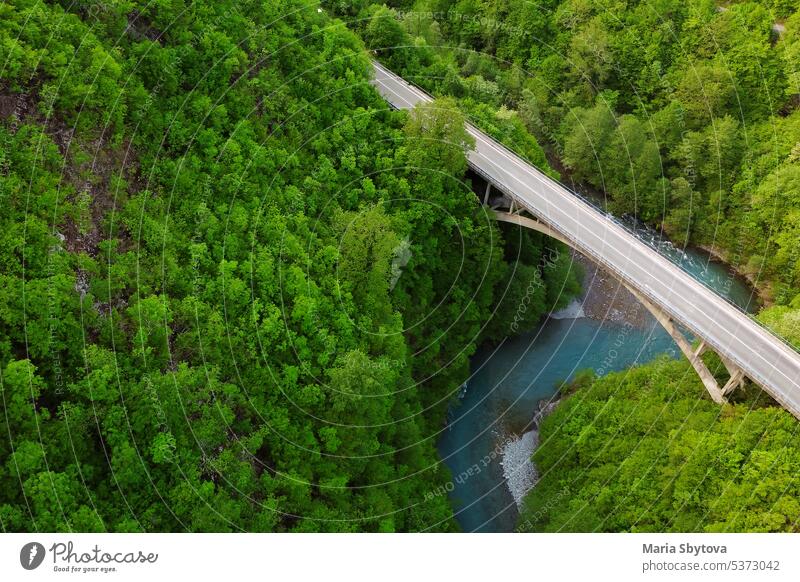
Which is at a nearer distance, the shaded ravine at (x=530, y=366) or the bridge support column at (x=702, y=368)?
the bridge support column at (x=702, y=368)

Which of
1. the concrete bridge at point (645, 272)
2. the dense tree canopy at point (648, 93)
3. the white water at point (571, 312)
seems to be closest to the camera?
the concrete bridge at point (645, 272)

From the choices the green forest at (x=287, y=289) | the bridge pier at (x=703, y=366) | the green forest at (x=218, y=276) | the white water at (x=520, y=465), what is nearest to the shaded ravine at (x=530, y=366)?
the white water at (x=520, y=465)

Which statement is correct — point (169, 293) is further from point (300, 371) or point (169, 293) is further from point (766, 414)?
point (766, 414)

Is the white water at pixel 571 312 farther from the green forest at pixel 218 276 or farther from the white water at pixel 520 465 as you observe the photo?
the white water at pixel 520 465

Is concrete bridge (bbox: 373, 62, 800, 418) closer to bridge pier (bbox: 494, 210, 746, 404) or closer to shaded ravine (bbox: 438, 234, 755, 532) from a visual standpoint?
bridge pier (bbox: 494, 210, 746, 404)

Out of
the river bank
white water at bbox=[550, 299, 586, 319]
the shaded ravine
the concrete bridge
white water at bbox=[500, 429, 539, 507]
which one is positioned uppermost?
the concrete bridge

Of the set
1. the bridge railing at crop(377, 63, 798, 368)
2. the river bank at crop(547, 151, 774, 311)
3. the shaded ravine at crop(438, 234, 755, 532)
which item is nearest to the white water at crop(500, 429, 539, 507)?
the shaded ravine at crop(438, 234, 755, 532)

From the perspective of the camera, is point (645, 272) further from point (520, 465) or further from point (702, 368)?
point (520, 465)

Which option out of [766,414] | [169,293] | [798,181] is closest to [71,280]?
[169,293]

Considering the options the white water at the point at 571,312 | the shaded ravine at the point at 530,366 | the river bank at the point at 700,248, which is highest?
the river bank at the point at 700,248
